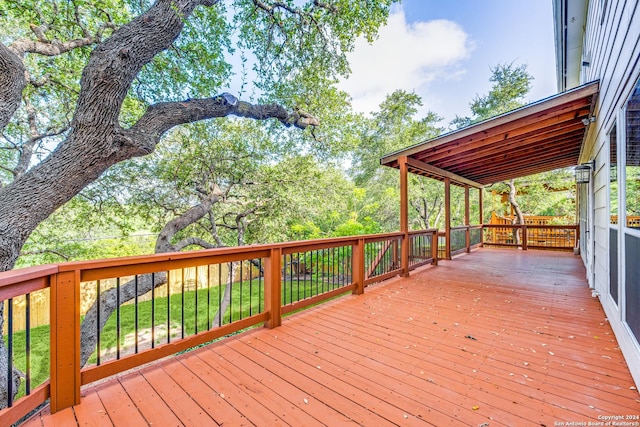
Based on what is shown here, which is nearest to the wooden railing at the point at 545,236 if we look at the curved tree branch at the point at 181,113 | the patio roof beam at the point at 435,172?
the patio roof beam at the point at 435,172

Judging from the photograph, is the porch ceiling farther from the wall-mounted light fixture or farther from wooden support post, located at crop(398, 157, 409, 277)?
the wall-mounted light fixture

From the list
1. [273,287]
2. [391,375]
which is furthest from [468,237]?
[391,375]

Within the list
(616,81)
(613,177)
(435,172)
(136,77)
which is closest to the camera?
(616,81)

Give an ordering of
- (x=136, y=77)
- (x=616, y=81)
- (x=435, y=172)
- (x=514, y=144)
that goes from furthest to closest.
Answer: (x=435, y=172), (x=514, y=144), (x=136, y=77), (x=616, y=81)

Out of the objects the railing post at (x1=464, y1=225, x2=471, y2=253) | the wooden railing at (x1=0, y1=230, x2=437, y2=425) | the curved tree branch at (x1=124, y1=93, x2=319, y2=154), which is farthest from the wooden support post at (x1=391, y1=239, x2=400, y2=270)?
the railing post at (x1=464, y1=225, x2=471, y2=253)

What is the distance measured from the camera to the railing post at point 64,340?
170 cm

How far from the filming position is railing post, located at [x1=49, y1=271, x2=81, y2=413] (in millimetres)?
1701

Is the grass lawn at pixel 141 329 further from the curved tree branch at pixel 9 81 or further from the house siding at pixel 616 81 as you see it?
the curved tree branch at pixel 9 81

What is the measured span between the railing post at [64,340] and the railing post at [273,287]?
164 cm

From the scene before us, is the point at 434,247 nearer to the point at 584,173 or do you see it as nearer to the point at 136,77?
the point at 584,173

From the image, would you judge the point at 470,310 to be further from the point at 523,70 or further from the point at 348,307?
the point at 523,70

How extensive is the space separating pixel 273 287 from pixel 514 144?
5.66 metres

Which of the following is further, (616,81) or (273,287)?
(273,287)

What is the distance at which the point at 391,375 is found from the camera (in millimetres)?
2139
